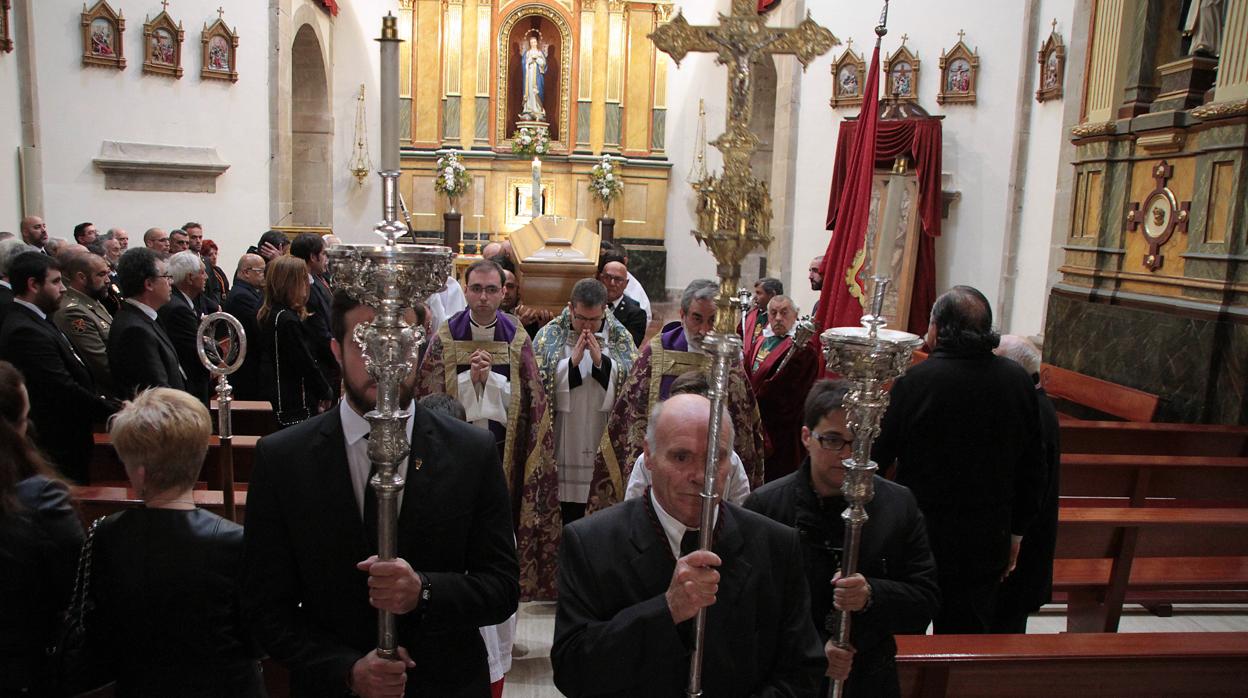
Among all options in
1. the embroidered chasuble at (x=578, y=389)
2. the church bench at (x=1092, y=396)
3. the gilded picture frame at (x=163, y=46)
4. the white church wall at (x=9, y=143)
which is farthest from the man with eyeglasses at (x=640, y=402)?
the gilded picture frame at (x=163, y=46)

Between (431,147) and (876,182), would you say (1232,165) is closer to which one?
(876,182)

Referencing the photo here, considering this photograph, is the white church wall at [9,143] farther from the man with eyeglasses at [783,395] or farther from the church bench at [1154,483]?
the church bench at [1154,483]

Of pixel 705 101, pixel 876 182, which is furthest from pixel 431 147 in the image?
pixel 876 182

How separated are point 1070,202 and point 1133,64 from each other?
4.18 ft

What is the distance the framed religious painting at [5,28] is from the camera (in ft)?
25.9

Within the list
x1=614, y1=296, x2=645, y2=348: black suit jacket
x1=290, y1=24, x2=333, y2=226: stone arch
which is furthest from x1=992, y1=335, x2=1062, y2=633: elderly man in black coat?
x1=290, y1=24, x2=333, y2=226: stone arch

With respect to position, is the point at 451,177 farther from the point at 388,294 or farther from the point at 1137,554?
the point at 388,294

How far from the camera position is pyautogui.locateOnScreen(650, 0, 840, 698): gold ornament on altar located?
1.59 meters

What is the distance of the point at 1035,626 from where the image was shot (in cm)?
463

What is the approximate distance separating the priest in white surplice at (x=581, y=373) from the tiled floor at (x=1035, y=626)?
54 centimetres

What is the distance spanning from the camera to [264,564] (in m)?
1.86

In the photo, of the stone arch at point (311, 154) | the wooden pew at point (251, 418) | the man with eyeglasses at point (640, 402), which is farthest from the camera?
the stone arch at point (311, 154)

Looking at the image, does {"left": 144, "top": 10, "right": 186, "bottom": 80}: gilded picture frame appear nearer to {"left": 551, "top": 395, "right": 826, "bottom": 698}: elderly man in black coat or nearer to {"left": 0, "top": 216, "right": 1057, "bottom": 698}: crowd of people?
{"left": 0, "top": 216, "right": 1057, "bottom": 698}: crowd of people

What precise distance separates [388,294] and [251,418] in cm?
407
